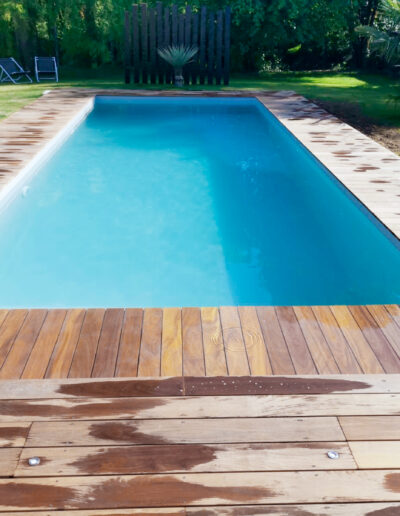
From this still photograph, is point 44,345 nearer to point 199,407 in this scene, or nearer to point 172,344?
point 172,344

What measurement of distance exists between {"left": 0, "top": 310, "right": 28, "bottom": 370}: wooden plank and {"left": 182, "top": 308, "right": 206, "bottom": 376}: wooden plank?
887 mm

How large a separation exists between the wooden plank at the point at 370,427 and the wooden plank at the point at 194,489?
7.9 inches

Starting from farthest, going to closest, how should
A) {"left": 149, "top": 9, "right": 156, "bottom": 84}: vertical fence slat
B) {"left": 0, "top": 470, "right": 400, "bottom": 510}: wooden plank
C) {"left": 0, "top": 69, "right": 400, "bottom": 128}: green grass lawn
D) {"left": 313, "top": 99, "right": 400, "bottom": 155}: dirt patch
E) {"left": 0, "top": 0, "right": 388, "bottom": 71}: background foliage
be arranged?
1. {"left": 0, "top": 0, "right": 388, "bottom": 71}: background foliage
2. {"left": 149, "top": 9, "right": 156, "bottom": 84}: vertical fence slat
3. {"left": 0, "top": 69, "right": 400, "bottom": 128}: green grass lawn
4. {"left": 313, "top": 99, "right": 400, "bottom": 155}: dirt patch
5. {"left": 0, "top": 470, "right": 400, "bottom": 510}: wooden plank

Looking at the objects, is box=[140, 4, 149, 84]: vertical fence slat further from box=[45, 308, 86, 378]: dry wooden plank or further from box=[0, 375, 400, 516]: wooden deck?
box=[0, 375, 400, 516]: wooden deck

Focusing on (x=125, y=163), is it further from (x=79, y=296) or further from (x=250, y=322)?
(x=250, y=322)

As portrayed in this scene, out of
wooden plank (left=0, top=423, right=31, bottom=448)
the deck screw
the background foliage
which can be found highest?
the background foliage

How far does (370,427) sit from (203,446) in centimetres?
69

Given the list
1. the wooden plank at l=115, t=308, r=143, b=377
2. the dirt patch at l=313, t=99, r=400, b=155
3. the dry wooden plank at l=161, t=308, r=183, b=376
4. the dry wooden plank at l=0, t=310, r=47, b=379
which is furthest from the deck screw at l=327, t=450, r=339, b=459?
the dirt patch at l=313, t=99, r=400, b=155

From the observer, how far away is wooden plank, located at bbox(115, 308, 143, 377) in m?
2.51

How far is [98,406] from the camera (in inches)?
88.6

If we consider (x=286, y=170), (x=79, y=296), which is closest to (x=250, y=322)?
(x=79, y=296)

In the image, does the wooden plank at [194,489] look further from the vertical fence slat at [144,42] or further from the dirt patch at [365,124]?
the vertical fence slat at [144,42]

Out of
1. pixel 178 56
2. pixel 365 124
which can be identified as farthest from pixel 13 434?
pixel 178 56

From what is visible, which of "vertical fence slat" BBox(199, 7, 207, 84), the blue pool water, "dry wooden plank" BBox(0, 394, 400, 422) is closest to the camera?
"dry wooden plank" BBox(0, 394, 400, 422)
